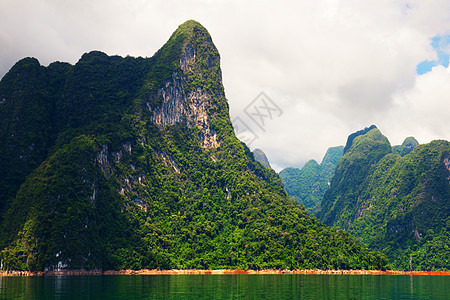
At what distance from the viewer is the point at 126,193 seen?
160 m

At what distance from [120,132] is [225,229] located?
56465 mm

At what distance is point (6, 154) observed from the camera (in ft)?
520

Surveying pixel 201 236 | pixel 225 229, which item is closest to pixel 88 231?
pixel 201 236

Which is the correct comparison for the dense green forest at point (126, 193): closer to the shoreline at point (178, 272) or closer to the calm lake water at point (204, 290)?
the shoreline at point (178, 272)

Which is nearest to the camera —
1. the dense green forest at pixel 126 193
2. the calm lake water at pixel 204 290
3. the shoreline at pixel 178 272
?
the calm lake water at pixel 204 290

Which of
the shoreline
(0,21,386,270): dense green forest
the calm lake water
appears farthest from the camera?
(0,21,386,270): dense green forest

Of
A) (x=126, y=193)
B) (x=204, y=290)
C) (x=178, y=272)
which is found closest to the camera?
(x=204, y=290)

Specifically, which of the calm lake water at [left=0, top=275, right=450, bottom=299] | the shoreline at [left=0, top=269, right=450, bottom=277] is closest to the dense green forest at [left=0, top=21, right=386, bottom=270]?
the shoreline at [left=0, top=269, right=450, bottom=277]

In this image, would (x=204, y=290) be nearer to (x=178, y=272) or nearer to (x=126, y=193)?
(x=178, y=272)

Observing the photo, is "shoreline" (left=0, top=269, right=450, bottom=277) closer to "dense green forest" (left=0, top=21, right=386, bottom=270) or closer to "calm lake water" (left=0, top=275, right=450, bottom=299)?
"dense green forest" (left=0, top=21, right=386, bottom=270)

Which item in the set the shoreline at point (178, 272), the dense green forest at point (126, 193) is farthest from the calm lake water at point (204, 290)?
the dense green forest at point (126, 193)

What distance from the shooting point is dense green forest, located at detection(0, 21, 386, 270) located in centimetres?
12900

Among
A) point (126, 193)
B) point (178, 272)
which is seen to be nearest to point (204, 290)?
point (178, 272)

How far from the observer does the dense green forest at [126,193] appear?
12900 cm
